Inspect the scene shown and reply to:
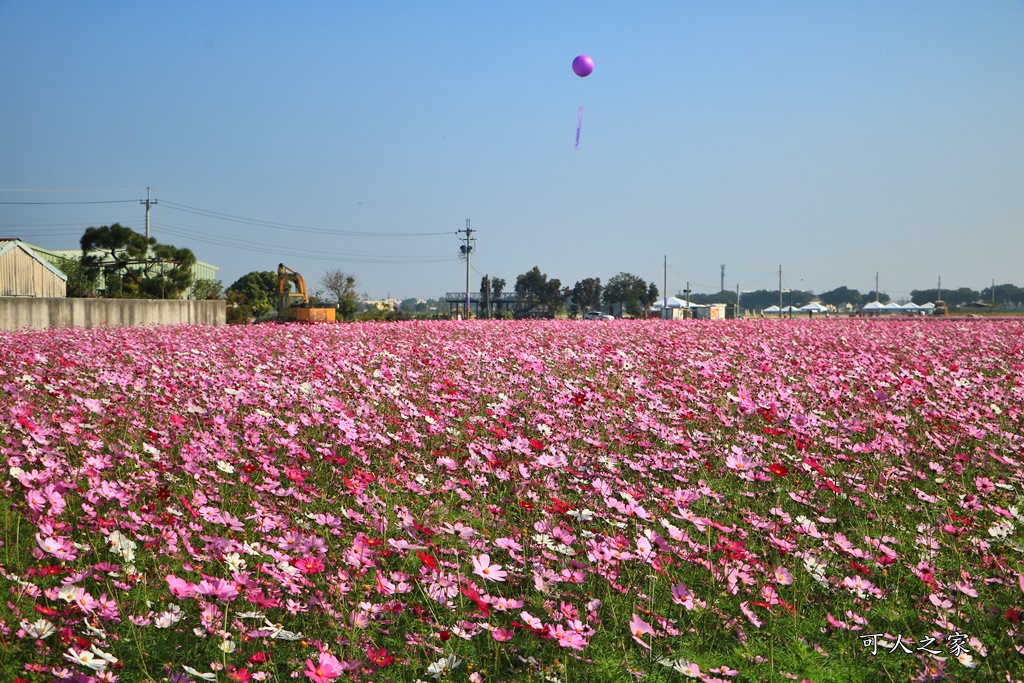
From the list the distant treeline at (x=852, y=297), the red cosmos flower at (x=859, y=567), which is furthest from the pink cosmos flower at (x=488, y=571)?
the distant treeline at (x=852, y=297)

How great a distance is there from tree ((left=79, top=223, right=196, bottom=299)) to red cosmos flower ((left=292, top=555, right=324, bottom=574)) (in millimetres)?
33027

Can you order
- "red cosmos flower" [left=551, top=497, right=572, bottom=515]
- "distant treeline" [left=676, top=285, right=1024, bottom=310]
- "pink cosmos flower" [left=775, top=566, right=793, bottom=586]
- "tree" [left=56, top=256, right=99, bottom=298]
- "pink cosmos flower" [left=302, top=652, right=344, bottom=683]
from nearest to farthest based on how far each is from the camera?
"pink cosmos flower" [left=302, top=652, right=344, bottom=683]
"pink cosmos flower" [left=775, top=566, right=793, bottom=586]
"red cosmos flower" [left=551, top=497, right=572, bottom=515]
"tree" [left=56, top=256, right=99, bottom=298]
"distant treeline" [left=676, top=285, right=1024, bottom=310]

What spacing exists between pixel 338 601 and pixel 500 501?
4.79 ft

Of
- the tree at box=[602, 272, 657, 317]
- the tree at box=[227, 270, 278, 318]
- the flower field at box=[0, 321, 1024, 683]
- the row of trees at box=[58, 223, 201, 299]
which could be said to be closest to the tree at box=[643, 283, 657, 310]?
the tree at box=[602, 272, 657, 317]

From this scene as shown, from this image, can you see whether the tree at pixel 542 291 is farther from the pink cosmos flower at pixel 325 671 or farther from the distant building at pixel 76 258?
the pink cosmos flower at pixel 325 671

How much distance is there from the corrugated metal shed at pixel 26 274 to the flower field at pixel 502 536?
30.9 meters

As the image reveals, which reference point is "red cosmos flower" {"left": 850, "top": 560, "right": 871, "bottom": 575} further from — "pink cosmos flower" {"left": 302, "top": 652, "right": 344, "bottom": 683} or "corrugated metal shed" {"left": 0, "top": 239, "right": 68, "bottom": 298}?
"corrugated metal shed" {"left": 0, "top": 239, "right": 68, "bottom": 298}

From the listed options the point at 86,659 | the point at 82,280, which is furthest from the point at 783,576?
the point at 82,280

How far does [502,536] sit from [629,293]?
76347 mm

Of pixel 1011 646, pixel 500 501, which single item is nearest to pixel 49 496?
pixel 500 501

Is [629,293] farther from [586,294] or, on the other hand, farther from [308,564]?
[308,564]

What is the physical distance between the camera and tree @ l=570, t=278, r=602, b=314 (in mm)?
78938

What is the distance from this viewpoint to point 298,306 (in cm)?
2855

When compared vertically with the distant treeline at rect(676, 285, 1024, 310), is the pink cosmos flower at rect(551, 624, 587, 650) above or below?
below
